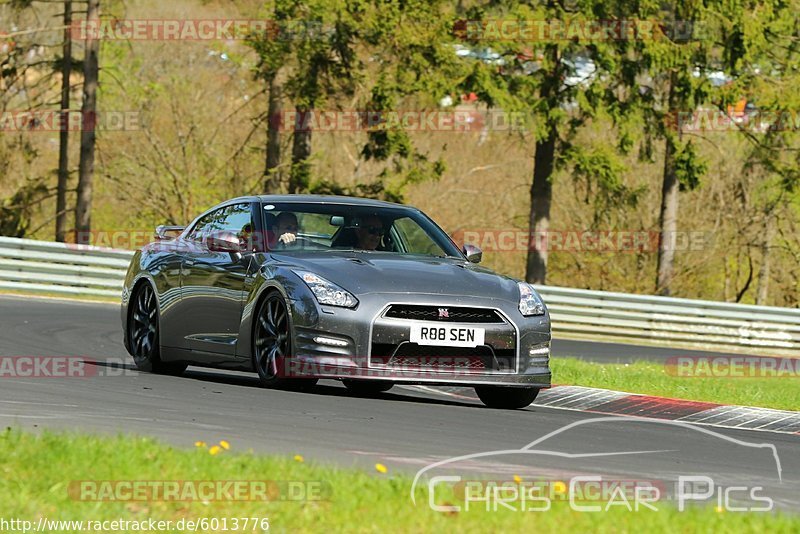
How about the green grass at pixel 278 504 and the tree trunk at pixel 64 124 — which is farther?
the tree trunk at pixel 64 124

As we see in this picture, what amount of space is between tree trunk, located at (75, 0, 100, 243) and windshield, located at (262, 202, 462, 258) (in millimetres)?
28427

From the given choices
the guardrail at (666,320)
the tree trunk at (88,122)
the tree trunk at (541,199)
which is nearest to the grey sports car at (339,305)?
the guardrail at (666,320)

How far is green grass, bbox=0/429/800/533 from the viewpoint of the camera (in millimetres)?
5324

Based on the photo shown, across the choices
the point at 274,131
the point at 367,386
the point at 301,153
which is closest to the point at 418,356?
the point at 367,386

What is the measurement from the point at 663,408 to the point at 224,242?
3842 mm

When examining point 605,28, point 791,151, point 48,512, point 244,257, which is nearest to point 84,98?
point 605,28

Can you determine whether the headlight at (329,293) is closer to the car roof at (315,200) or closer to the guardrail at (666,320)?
the car roof at (315,200)

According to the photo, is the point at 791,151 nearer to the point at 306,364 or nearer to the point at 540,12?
the point at 540,12

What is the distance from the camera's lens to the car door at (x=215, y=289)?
10844 mm

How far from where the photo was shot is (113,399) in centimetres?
943

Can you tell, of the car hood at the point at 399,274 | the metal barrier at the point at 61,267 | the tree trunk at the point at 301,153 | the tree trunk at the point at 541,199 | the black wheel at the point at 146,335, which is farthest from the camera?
the tree trunk at the point at 301,153

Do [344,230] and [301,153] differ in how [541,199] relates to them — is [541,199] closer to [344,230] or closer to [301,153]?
[301,153]

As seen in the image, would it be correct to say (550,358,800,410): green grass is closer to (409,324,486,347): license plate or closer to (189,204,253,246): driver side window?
(189,204,253,246): driver side window

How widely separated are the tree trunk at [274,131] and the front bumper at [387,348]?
77.9 feet
